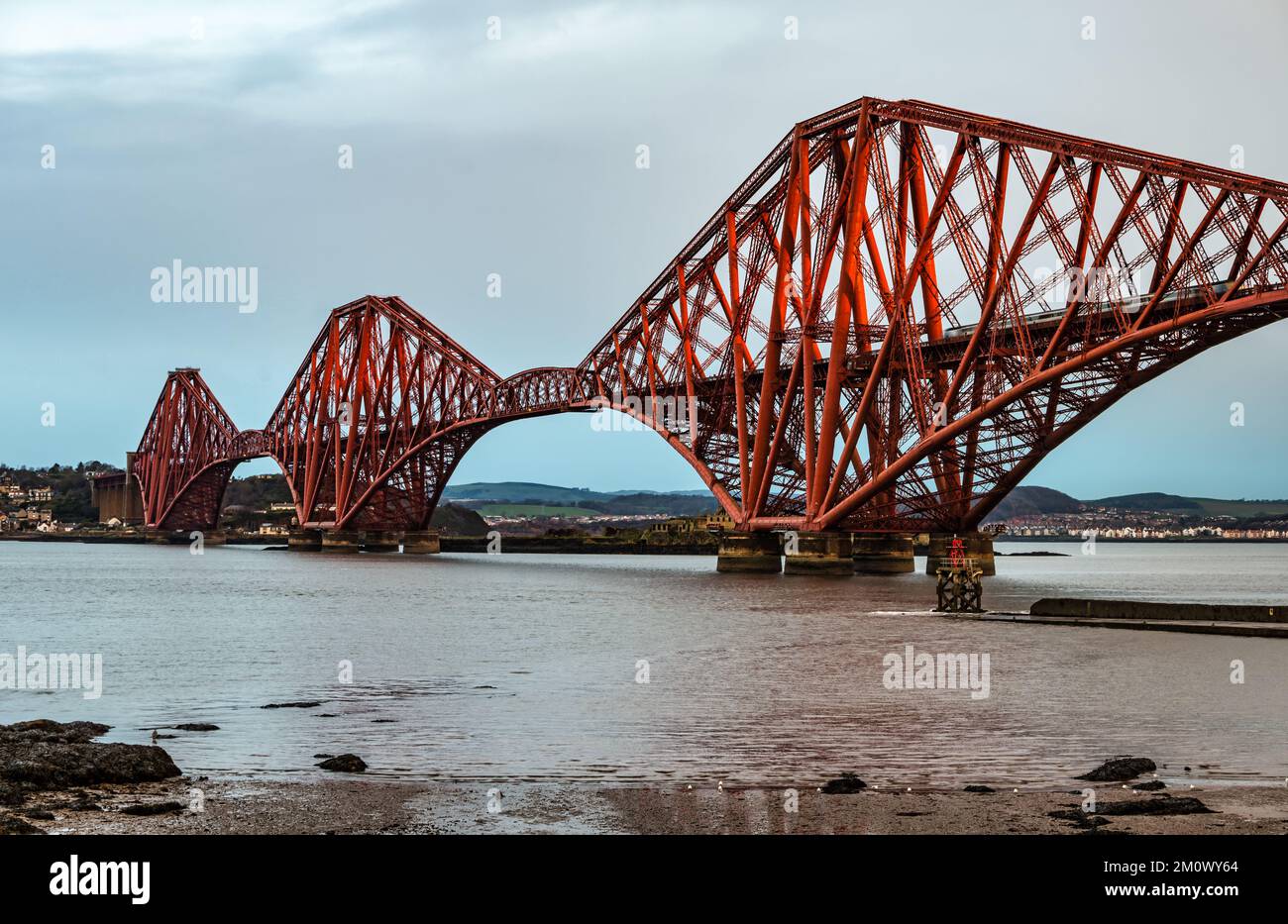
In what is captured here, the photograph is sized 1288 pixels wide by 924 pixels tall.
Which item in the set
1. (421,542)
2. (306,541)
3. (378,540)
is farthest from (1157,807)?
(306,541)

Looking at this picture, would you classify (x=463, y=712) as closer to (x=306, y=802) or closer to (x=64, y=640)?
(x=306, y=802)

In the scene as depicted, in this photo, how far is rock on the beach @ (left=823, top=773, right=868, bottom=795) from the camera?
16.2 metres

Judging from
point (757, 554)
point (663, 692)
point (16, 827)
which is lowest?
point (663, 692)

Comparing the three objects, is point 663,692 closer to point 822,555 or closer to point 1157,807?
point 1157,807

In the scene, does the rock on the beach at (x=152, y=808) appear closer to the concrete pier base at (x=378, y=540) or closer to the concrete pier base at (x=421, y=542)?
the concrete pier base at (x=421, y=542)

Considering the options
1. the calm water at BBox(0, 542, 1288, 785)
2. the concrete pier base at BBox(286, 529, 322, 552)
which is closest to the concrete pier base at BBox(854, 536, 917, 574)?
the calm water at BBox(0, 542, 1288, 785)

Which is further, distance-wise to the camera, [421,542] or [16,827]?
[421,542]

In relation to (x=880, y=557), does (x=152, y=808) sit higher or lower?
higher

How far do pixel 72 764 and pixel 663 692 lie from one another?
14.3 metres

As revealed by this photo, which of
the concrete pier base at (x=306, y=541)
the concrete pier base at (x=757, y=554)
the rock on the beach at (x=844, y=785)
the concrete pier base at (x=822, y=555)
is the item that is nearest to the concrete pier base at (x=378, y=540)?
the concrete pier base at (x=306, y=541)

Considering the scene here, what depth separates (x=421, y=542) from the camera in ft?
539

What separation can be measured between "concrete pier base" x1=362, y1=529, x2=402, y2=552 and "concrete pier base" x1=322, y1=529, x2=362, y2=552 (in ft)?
2.65
